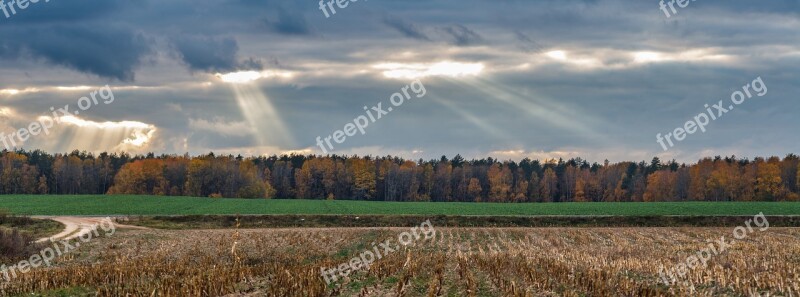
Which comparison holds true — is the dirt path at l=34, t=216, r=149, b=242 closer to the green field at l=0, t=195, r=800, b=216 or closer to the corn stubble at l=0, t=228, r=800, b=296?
the corn stubble at l=0, t=228, r=800, b=296

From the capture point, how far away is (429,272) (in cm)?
2905

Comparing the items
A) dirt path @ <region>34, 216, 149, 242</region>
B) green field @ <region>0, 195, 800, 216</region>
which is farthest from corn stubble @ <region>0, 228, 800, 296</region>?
green field @ <region>0, 195, 800, 216</region>

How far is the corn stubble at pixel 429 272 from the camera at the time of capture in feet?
79.9

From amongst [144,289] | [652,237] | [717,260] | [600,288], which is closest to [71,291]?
[144,289]

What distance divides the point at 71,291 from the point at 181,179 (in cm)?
16343

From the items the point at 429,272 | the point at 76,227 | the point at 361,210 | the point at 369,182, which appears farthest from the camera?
the point at 369,182

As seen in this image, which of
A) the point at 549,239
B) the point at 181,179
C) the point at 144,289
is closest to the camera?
the point at 144,289

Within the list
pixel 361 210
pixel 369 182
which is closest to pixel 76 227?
pixel 361 210

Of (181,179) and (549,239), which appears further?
(181,179)

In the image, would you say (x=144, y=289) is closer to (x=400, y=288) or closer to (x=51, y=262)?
(x=400, y=288)

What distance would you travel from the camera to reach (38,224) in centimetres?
6525

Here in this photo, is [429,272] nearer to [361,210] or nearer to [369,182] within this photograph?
[361,210]

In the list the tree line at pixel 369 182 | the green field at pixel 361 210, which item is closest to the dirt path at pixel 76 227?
the green field at pixel 361 210

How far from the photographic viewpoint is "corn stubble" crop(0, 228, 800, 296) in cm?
2436
